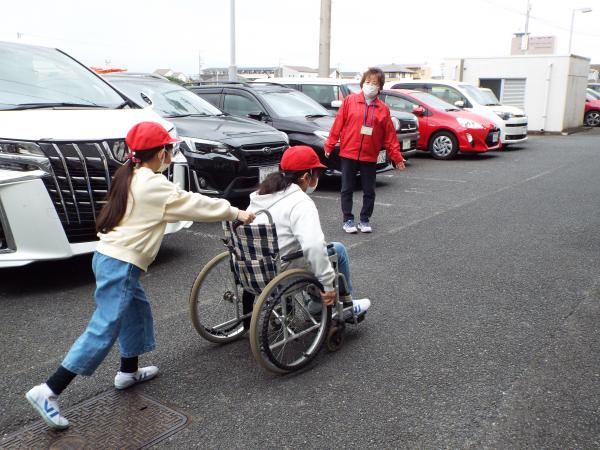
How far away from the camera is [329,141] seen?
6.56 meters

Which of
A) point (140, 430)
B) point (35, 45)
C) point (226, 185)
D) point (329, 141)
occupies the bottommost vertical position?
point (140, 430)

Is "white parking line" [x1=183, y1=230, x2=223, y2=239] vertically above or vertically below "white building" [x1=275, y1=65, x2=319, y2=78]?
below

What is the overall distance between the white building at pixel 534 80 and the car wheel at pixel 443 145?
9.43 meters

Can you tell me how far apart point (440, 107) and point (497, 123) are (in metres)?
1.65

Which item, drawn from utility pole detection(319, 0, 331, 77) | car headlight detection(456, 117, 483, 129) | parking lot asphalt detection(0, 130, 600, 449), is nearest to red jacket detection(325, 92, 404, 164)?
parking lot asphalt detection(0, 130, 600, 449)

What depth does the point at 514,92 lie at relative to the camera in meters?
21.2

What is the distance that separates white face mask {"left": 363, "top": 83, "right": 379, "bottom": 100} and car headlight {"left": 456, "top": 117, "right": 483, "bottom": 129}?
24.0 feet

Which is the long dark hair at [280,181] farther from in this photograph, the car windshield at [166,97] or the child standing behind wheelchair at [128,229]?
the car windshield at [166,97]

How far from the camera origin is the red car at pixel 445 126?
42.7 feet

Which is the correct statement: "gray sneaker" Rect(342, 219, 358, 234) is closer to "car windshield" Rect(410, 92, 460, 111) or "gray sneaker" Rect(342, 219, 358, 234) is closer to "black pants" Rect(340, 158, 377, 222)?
"black pants" Rect(340, 158, 377, 222)

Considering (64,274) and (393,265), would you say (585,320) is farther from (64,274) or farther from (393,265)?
(64,274)

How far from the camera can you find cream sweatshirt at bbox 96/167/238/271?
2.88m

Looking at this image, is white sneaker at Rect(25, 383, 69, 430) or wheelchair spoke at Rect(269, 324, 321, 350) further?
wheelchair spoke at Rect(269, 324, 321, 350)

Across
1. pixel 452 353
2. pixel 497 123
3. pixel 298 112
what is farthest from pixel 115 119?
pixel 497 123
